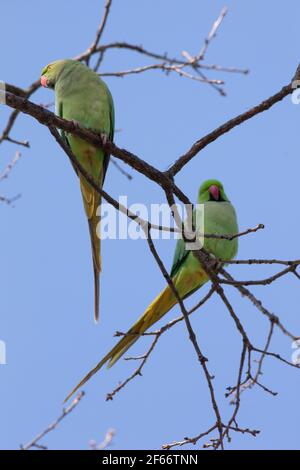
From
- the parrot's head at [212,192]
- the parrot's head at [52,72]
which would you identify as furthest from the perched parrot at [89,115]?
the parrot's head at [212,192]

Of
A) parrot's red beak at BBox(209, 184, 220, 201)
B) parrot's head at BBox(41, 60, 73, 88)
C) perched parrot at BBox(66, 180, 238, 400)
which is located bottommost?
perched parrot at BBox(66, 180, 238, 400)

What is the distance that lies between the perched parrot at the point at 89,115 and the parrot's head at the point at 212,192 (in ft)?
2.95

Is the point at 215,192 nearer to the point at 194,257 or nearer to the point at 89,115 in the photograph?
the point at 194,257

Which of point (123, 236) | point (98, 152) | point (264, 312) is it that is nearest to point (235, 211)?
point (98, 152)

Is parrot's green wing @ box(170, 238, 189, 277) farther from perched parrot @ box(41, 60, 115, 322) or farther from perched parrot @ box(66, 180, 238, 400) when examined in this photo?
perched parrot @ box(41, 60, 115, 322)

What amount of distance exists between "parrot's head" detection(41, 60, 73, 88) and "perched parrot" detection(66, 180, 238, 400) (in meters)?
1.46

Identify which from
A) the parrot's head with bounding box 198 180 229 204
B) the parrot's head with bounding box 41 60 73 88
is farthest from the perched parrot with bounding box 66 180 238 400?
the parrot's head with bounding box 41 60 73 88

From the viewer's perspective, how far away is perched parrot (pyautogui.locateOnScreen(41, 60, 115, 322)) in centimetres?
435

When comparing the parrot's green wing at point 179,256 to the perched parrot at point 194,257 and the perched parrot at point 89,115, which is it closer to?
the perched parrot at point 194,257

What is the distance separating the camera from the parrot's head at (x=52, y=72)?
4871mm

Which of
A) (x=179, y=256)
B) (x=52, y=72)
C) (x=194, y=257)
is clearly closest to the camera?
(x=194, y=257)

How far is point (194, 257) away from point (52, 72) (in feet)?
6.20

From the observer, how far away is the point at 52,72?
493 cm

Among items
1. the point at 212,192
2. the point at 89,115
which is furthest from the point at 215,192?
the point at 89,115
